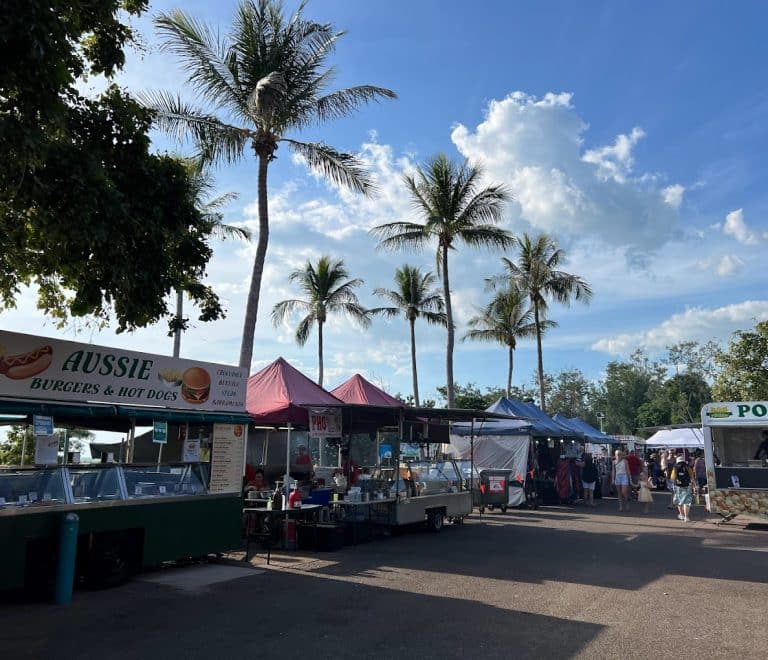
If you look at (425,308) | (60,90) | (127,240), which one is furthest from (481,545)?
(425,308)

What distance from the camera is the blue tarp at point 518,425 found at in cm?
2216

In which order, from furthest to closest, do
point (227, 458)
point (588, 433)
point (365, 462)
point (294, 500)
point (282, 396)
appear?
1. point (588, 433)
2. point (365, 462)
3. point (282, 396)
4. point (294, 500)
5. point (227, 458)

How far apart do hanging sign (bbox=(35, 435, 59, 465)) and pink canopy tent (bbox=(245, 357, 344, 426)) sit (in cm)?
569

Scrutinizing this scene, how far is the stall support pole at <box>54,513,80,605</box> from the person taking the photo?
A: 7.90 metres

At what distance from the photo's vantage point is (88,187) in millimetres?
7875

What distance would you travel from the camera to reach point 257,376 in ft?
53.6

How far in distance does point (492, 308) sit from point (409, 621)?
3091 cm

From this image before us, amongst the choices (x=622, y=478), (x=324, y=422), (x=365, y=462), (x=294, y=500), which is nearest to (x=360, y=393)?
(x=365, y=462)

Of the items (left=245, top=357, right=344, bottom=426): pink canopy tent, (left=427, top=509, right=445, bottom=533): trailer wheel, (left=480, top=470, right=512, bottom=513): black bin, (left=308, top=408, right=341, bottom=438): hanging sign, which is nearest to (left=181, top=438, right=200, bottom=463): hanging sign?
(left=245, top=357, right=344, bottom=426): pink canopy tent

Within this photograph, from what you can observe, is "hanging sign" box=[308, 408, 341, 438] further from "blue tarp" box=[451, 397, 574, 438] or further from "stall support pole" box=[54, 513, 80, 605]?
"blue tarp" box=[451, 397, 574, 438]

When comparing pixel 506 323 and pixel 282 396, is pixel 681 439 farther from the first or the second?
pixel 282 396

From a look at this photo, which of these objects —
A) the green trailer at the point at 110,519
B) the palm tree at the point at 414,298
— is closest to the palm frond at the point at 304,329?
the palm tree at the point at 414,298

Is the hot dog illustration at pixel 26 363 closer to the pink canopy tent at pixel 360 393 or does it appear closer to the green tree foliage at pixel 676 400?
the pink canopy tent at pixel 360 393

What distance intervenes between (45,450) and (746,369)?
31954 mm
